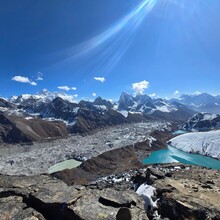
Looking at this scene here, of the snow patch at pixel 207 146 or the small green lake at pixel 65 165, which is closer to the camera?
the small green lake at pixel 65 165

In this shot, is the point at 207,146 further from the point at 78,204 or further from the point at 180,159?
the point at 78,204

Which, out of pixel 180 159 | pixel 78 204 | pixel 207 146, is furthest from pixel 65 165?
pixel 78 204

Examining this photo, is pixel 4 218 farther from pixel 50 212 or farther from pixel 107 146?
pixel 107 146

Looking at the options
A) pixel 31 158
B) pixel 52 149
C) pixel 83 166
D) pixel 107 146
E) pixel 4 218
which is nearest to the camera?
pixel 4 218

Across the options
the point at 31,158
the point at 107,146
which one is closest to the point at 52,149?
the point at 31,158

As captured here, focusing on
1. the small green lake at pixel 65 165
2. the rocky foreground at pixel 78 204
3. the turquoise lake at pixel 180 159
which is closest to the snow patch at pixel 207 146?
the turquoise lake at pixel 180 159

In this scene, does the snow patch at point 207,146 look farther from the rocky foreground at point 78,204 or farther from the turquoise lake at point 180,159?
the rocky foreground at point 78,204

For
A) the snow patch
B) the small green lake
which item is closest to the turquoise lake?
the snow patch

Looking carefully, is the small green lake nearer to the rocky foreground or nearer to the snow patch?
the snow patch
